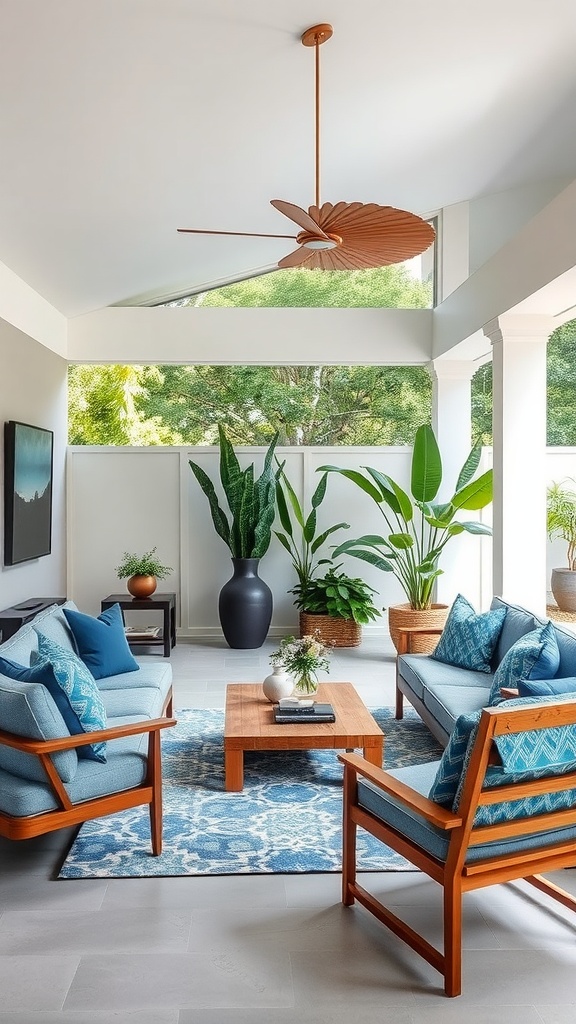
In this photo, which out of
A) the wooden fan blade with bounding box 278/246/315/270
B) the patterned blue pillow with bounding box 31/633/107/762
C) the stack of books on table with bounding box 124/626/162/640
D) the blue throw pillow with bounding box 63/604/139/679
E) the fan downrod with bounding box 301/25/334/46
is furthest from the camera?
the stack of books on table with bounding box 124/626/162/640

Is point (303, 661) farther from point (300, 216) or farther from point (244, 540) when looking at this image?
point (244, 540)

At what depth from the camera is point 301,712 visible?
4234mm

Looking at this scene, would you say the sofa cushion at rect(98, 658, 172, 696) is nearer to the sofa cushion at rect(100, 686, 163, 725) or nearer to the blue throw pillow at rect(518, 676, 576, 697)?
the sofa cushion at rect(100, 686, 163, 725)

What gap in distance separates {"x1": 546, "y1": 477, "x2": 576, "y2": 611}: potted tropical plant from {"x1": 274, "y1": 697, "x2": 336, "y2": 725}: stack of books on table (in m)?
4.30

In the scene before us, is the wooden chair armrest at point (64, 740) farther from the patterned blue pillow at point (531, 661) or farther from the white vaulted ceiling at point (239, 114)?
the white vaulted ceiling at point (239, 114)

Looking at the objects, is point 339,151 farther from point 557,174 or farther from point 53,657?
point 53,657

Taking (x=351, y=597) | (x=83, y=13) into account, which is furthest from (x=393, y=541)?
(x=83, y=13)

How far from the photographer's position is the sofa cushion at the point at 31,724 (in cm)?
299

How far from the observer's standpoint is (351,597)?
7711mm

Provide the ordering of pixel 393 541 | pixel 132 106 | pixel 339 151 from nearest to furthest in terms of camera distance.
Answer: pixel 132 106, pixel 339 151, pixel 393 541

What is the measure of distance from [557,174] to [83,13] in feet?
14.6

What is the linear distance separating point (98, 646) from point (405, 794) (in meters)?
2.38

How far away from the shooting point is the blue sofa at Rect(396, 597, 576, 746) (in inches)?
154

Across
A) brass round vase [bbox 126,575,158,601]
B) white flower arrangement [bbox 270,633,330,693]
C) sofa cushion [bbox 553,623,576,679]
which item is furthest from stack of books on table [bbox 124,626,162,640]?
sofa cushion [bbox 553,623,576,679]
